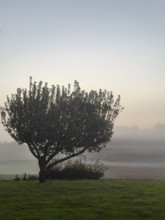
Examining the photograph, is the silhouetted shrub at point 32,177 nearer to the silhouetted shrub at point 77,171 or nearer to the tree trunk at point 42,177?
the silhouetted shrub at point 77,171

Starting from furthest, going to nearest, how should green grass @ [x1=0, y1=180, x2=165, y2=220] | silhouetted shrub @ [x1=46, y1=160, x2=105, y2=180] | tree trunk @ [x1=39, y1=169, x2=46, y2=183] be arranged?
1. silhouetted shrub @ [x1=46, y1=160, x2=105, y2=180]
2. tree trunk @ [x1=39, y1=169, x2=46, y2=183]
3. green grass @ [x1=0, y1=180, x2=165, y2=220]

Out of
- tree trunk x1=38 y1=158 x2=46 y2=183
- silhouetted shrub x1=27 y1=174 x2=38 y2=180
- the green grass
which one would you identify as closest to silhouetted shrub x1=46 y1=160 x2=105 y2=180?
silhouetted shrub x1=27 y1=174 x2=38 y2=180

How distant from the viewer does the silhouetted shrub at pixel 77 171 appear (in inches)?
2464

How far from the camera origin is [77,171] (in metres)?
63.2

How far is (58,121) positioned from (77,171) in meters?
14.2

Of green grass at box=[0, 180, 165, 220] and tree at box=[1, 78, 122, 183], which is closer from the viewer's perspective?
green grass at box=[0, 180, 165, 220]

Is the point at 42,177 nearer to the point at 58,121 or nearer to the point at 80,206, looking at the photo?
the point at 58,121

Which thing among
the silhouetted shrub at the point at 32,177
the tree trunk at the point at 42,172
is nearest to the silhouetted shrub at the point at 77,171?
the silhouetted shrub at the point at 32,177

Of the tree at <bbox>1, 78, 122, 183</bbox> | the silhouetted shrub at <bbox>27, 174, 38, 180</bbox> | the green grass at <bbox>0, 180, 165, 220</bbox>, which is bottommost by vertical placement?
the green grass at <bbox>0, 180, 165, 220</bbox>

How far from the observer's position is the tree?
173 feet

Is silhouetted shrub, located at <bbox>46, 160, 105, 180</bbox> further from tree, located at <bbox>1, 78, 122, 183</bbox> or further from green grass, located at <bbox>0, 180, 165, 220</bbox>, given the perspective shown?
green grass, located at <bbox>0, 180, 165, 220</bbox>

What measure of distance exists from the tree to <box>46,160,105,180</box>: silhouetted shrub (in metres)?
5.54

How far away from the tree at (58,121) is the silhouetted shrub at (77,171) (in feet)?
18.2

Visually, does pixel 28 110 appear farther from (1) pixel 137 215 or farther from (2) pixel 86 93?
(1) pixel 137 215
